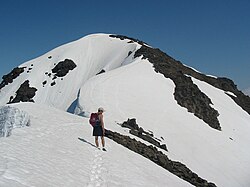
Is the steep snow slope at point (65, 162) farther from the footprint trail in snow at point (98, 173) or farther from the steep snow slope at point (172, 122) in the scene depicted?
the steep snow slope at point (172, 122)

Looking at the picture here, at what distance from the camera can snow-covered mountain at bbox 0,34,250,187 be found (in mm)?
12828

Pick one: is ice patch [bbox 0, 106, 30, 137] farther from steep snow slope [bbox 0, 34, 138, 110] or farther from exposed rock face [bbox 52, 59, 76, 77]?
exposed rock face [bbox 52, 59, 76, 77]

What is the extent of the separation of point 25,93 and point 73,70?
1286 cm

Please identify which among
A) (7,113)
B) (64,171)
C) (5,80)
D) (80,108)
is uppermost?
(5,80)

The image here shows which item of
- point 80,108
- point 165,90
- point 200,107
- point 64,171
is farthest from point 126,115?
point 64,171

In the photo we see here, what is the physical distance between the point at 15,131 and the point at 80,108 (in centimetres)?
1953

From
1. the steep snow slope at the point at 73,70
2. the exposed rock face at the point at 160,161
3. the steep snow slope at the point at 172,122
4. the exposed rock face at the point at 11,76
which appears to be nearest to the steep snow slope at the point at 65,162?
the exposed rock face at the point at 160,161

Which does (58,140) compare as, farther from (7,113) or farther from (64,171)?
(64,171)

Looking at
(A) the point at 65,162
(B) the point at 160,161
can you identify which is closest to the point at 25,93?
(B) the point at 160,161

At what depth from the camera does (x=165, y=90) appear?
47.8 metres

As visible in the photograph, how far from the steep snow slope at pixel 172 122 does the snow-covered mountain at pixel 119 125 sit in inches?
5.7

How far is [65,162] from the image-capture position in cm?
1284

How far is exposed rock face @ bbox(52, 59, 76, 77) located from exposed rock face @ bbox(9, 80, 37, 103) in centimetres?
743

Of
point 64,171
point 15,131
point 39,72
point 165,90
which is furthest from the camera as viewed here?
point 39,72
